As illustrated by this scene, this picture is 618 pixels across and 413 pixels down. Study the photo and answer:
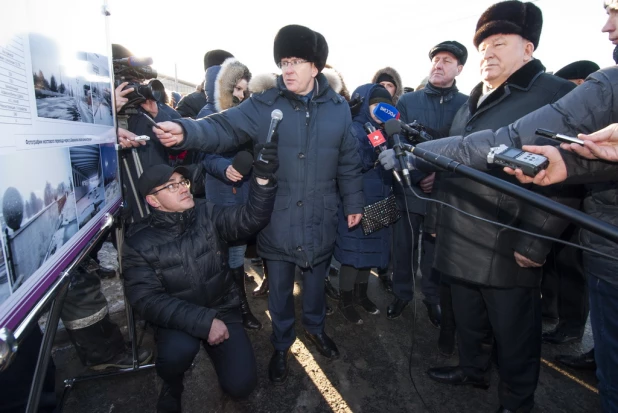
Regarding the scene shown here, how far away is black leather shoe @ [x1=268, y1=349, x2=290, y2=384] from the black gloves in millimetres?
1398

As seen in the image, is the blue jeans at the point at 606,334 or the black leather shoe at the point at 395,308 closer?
the blue jeans at the point at 606,334

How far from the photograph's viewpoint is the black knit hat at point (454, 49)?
300cm

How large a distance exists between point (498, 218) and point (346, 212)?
111cm

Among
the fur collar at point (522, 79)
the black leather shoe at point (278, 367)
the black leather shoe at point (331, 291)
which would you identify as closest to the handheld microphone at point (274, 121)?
the fur collar at point (522, 79)

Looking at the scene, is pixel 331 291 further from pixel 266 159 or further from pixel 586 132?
pixel 586 132

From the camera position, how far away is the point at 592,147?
1.09 m

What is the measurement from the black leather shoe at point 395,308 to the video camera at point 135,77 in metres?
2.80

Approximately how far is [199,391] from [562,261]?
328 cm

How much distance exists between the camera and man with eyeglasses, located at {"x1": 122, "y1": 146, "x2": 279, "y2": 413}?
1.97 metres

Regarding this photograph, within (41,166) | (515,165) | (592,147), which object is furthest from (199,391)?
(592,147)

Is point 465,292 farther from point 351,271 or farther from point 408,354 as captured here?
point 351,271

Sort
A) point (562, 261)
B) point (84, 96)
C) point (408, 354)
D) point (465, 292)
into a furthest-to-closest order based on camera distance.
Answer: point (562, 261) → point (408, 354) → point (465, 292) → point (84, 96)

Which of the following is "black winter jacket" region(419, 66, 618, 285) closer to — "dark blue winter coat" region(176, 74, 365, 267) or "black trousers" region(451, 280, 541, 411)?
"black trousers" region(451, 280, 541, 411)

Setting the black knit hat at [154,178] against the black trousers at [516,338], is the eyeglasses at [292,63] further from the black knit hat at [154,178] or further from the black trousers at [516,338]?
the black trousers at [516,338]
